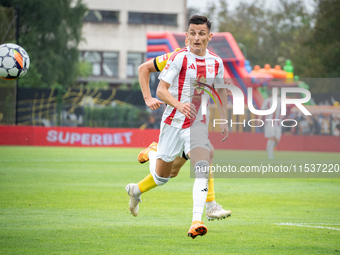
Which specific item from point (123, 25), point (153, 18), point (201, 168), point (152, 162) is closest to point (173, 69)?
point (201, 168)

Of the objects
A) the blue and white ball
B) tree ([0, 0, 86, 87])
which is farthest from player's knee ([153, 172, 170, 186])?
tree ([0, 0, 86, 87])

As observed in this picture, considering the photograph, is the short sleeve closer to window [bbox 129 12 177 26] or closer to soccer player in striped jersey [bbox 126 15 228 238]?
soccer player in striped jersey [bbox 126 15 228 238]

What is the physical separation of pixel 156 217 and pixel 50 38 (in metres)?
33.5

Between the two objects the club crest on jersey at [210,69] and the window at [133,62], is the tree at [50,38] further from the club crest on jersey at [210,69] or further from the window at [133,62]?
the club crest on jersey at [210,69]

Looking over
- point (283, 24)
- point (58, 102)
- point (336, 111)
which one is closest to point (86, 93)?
point (58, 102)

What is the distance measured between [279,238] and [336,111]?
19292mm

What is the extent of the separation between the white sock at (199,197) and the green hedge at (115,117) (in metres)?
20.7

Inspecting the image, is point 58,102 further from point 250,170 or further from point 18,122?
point 250,170

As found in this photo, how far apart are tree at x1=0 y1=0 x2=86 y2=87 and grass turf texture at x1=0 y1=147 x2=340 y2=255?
26.0m

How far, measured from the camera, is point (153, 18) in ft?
164

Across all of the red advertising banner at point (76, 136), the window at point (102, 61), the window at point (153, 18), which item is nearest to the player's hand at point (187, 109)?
the red advertising banner at point (76, 136)

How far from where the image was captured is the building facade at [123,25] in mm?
49219

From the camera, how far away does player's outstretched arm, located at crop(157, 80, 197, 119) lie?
5.80 metres

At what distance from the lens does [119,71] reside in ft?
168
